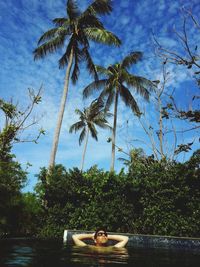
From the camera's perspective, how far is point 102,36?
2808 cm

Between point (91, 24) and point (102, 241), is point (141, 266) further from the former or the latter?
point (91, 24)

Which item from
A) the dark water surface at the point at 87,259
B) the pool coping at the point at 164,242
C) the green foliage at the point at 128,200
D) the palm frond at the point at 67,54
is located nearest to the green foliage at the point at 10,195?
the green foliage at the point at 128,200

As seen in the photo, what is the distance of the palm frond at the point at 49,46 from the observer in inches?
1136

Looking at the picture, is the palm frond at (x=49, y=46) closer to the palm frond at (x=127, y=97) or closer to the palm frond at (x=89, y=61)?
the palm frond at (x=89, y=61)

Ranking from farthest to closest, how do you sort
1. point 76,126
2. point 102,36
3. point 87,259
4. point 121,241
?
1. point 76,126
2. point 102,36
3. point 121,241
4. point 87,259

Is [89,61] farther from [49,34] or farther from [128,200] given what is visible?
[128,200]

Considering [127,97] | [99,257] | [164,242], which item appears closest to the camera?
[99,257]

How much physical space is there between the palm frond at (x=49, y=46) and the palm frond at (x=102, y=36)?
7.41 feet

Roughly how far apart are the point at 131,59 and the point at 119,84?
116 inches

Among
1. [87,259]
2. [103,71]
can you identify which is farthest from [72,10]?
[87,259]

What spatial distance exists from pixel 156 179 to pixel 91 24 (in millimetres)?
15328

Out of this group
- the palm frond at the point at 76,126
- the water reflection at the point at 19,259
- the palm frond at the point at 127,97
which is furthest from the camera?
the palm frond at the point at 76,126

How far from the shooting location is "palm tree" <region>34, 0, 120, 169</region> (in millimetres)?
28422

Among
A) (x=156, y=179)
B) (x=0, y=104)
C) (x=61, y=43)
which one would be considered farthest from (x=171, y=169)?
(x=61, y=43)
